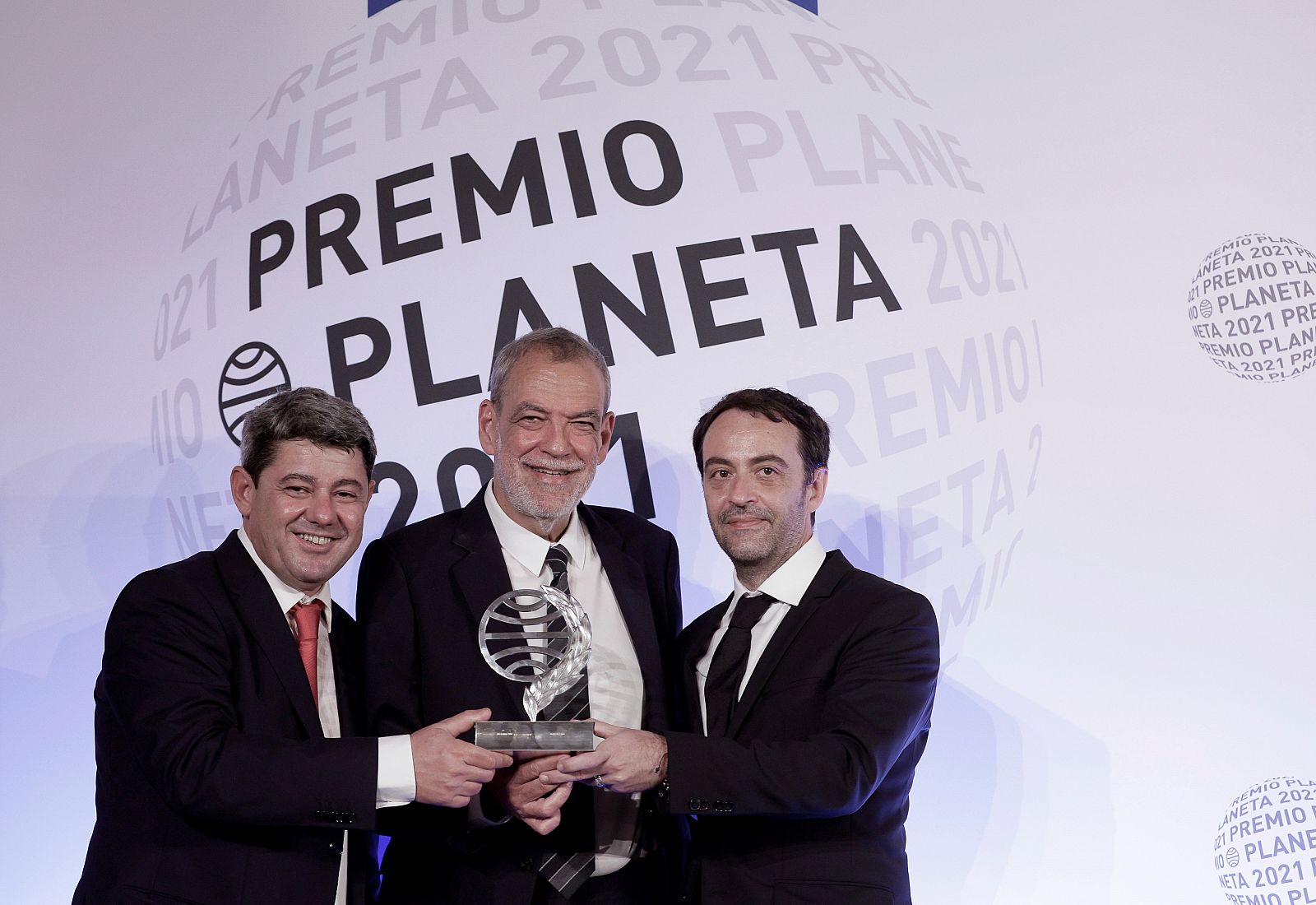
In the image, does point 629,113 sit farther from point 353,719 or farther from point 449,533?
point 353,719

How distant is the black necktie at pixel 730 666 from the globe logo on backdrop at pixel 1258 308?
1868mm

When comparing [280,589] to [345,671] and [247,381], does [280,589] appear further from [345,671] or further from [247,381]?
[247,381]

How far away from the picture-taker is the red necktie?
2434 millimetres

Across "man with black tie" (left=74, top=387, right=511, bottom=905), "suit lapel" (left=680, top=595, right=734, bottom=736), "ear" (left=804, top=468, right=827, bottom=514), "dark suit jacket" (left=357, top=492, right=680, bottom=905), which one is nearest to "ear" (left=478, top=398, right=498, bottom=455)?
"dark suit jacket" (left=357, top=492, right=680, bottom=905)

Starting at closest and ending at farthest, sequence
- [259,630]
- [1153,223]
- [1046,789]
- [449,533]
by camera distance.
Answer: [259,630] < [449,533] < [1046,789] < [1153,223]

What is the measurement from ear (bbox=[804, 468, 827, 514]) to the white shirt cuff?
1.04 m

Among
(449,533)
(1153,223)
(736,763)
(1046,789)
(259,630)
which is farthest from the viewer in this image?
(1153,223)

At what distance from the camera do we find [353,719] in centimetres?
248

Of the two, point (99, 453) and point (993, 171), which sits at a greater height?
point (993, 171)

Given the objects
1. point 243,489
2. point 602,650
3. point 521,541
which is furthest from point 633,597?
point 243,489

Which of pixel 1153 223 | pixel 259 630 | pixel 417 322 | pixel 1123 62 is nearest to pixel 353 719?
pixel 259 630

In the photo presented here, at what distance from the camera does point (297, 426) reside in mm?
2477

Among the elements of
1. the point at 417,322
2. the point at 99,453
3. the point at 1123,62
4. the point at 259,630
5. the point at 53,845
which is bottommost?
the point at 53,845

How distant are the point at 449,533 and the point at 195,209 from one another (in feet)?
6.03
